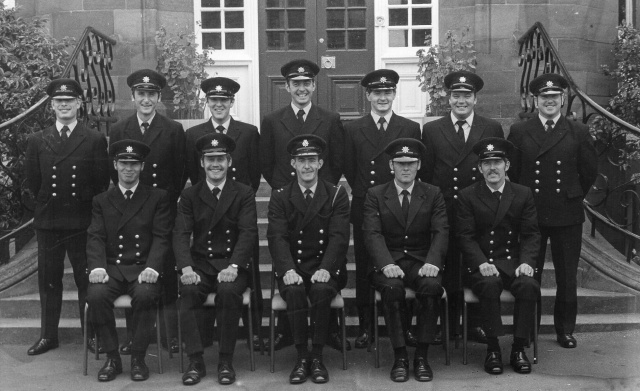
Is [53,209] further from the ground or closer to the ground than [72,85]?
closer to the ground

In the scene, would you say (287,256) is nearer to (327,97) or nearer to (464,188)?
(464,188)

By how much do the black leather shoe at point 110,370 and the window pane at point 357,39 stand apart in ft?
18.1

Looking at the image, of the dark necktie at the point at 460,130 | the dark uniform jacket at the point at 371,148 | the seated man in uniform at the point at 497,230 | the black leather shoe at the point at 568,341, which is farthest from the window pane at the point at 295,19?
the black leather shoe at the point at 568,341

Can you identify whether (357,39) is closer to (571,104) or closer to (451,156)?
(571,104)

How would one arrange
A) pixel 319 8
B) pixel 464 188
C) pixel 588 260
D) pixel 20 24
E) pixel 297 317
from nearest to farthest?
pixel 297 317, pixel 464 188, pixel 588 260, pixel 20 24, pixel 319 8

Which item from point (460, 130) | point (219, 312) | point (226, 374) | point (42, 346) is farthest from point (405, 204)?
point (42, 346)

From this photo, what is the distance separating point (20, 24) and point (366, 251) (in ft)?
15.6

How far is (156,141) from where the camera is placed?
7.02 m

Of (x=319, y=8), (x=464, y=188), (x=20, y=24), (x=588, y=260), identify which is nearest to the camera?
(x=464, y=188)

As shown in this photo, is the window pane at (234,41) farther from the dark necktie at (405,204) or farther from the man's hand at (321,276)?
Result: the man's hand at (321,276)

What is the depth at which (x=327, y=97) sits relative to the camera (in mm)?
10594

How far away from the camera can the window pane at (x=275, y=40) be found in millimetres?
10594

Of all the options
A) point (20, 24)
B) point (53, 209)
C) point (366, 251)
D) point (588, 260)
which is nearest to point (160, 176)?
point (53, 209)

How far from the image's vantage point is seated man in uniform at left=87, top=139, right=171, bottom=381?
6.33 metres
